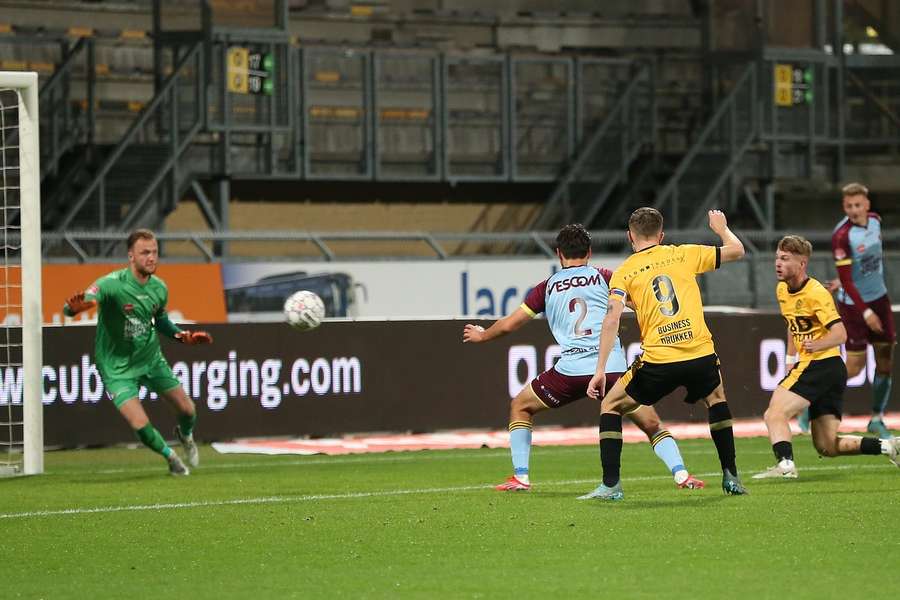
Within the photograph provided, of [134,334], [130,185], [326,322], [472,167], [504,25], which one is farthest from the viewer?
[504,25]

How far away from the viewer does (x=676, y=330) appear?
37.1 feet

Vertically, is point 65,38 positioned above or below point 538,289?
above

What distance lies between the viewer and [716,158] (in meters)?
32.3

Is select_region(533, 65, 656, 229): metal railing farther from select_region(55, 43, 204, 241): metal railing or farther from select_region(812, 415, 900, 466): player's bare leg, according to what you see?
select_region(812, 415, 900, 466): player's bare leg

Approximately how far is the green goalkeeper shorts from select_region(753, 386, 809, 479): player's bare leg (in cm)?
516

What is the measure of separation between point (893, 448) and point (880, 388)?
411 cm

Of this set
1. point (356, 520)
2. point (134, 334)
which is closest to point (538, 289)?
point (356, 520)

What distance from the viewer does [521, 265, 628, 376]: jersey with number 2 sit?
40.1 feet

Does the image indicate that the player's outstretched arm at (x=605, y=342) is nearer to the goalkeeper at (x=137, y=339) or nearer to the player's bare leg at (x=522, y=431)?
the player's bare leg at (x=522, y=431)

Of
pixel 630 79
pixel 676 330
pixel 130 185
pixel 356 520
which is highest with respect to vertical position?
pixel 630 79

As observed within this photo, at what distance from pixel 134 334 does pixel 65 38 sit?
611 inches

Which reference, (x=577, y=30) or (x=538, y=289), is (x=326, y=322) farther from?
(x=577, y=30)

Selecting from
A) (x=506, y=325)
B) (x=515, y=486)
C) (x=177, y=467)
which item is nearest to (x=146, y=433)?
(x=177, y=467)

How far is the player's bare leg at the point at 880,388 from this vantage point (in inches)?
645
